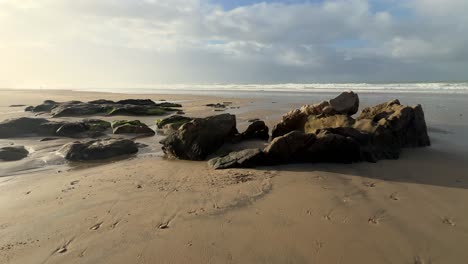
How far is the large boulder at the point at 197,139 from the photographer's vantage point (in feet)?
24.6

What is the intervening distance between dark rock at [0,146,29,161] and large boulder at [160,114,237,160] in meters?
3.29

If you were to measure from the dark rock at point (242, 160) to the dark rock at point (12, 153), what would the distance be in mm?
4579

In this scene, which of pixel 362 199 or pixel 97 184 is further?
pixel 97 184

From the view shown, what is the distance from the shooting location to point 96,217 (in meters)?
4.35

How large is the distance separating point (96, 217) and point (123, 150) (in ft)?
13.1

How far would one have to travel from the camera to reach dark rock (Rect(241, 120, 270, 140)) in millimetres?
9133

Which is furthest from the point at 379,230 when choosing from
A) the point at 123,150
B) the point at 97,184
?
the point at 123,150

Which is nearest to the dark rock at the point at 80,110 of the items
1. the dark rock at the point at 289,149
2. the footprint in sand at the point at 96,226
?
the dark rock at the point at 289,149

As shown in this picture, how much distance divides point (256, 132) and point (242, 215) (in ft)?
16.8

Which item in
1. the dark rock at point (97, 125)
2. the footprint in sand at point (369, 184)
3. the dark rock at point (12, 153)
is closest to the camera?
the footprint in sand at point (369, 184)

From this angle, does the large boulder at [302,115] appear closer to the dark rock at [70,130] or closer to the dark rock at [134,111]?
the dark rock at [70,130]

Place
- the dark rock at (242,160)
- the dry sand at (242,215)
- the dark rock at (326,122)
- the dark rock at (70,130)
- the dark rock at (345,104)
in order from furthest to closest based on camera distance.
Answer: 1. the dark rock at (70,130)
2. the dark rock at (345,104)
3. the dark rock at (326,122)
4. the dark rock at (242,160)
5. the dry sand at (242,215)

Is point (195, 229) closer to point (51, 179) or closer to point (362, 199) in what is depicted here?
point (362, 199)

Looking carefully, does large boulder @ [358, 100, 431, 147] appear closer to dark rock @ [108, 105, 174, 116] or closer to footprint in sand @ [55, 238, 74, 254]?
footprint in sand @ [55, 238, 74, 254]
